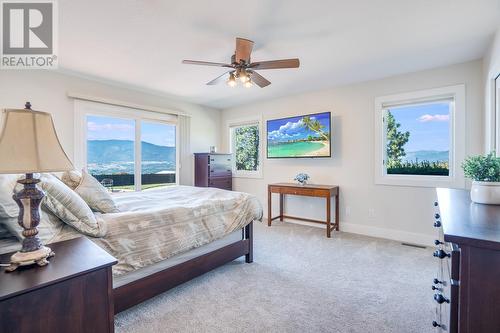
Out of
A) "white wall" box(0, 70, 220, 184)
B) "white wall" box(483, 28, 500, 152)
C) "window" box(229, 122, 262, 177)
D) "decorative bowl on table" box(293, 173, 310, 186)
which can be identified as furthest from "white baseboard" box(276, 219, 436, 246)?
"white wall" box(0, 70, 220, 184)

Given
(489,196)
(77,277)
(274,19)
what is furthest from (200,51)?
(489,196)

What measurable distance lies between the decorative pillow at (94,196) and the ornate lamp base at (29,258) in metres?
0.79

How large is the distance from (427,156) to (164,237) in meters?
3.66

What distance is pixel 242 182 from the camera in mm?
5523

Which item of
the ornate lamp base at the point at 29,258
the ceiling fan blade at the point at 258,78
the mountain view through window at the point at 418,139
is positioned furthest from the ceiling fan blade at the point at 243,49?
the mountain view through window at the point at 418,139

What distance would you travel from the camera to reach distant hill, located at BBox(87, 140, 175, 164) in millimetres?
3869

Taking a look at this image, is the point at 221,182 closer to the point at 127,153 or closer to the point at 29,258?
the point at 127,153

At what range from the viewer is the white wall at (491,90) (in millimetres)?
2363

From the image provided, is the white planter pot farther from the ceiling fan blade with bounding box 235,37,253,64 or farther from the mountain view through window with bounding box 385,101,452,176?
the mountain view through window with bounding box 385,101,452,176

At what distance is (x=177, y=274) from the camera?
2.10m

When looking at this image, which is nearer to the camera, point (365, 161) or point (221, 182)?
point (365, 161)

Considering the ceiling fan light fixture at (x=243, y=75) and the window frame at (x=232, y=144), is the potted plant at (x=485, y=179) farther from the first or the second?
the window frame at (x=232, y=144)

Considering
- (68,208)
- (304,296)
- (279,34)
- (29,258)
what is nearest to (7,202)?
(68,208)

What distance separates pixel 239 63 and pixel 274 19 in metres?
0.57
